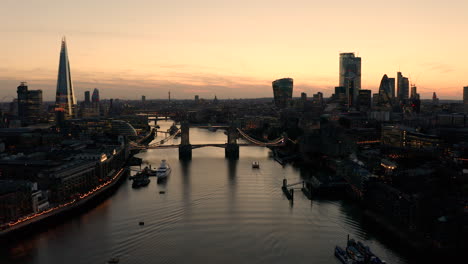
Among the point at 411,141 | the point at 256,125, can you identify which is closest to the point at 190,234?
the point at 411,141

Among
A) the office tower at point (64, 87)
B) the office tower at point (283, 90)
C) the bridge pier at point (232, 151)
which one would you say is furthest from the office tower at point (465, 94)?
the office tower at point (64, 87)

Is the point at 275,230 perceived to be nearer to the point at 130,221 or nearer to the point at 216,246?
the point at 216,246

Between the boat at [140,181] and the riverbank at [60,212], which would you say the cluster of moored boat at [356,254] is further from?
the boat at [140,181]

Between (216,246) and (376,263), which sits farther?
(216,246)

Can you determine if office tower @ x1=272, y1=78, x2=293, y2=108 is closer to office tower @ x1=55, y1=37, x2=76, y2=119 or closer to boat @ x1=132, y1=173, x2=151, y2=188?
office tower @ x1=55, y1=37, x2=76, y2=119

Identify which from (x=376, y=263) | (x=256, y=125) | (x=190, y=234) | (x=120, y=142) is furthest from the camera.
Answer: (x=256, y=125)

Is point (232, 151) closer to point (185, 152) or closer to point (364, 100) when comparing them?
point (185, 152)
